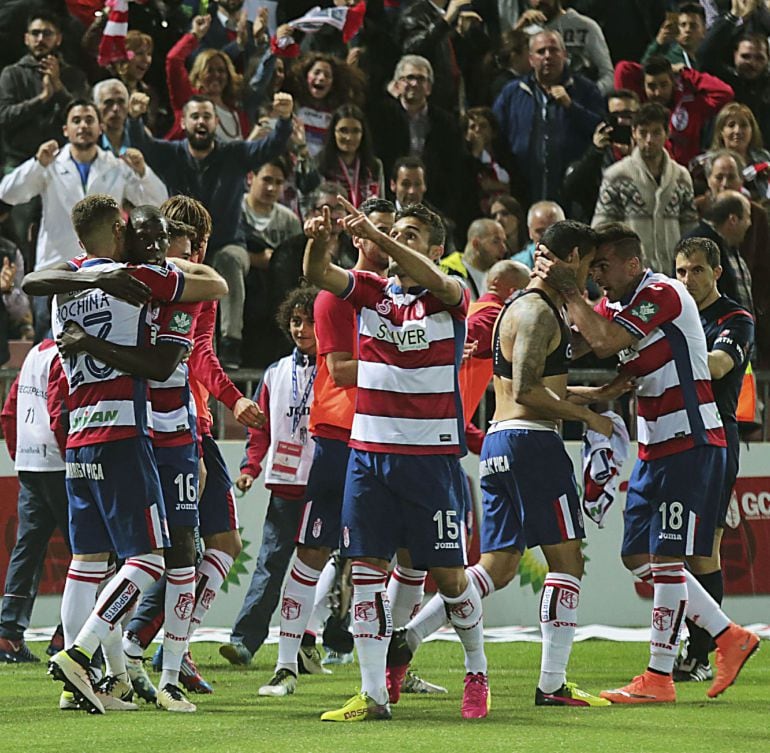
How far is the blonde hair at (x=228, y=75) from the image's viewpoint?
13992 mm

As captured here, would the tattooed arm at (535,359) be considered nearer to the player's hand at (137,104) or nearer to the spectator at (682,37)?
the player's hand at (137,104)

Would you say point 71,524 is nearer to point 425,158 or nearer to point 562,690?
point 562,690

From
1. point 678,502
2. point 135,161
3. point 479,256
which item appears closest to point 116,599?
point 678,502

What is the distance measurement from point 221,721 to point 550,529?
1.92 metres

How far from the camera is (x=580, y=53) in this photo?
16281 mm

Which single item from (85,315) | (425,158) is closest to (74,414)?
(85,315)

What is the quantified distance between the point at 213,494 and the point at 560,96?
724 centimetres

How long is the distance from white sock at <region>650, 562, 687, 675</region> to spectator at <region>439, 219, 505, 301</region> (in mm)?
4625

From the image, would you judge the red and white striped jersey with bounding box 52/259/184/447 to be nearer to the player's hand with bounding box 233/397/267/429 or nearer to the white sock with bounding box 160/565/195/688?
the white sock with bounding box 160/565/195/688

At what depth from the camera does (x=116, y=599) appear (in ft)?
24.3

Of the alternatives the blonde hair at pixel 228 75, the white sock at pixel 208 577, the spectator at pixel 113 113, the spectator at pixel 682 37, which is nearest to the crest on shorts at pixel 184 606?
the white sock at pixel 208 577

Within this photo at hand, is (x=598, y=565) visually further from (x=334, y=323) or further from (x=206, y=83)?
(x=206, y=83)

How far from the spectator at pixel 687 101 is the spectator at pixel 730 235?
11.8 ft

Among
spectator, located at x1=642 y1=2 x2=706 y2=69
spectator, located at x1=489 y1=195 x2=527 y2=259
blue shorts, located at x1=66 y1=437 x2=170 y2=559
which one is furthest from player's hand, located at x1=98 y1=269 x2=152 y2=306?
spectator, located at x1=642 y1=2 x2=706 y2=69
